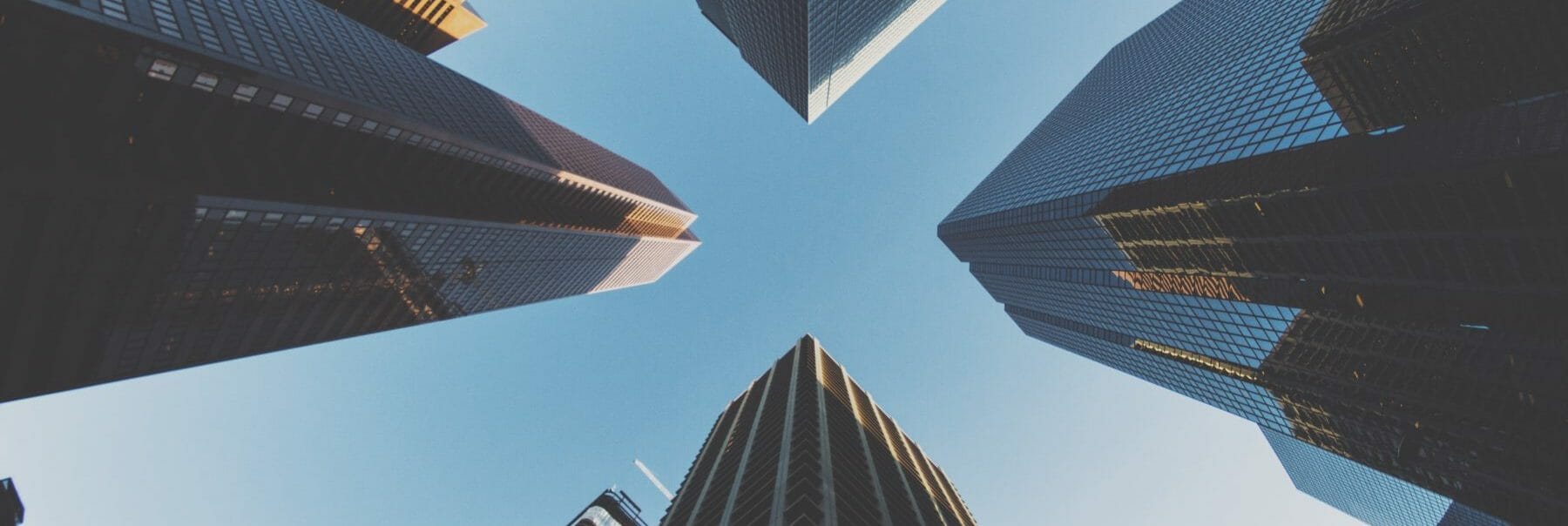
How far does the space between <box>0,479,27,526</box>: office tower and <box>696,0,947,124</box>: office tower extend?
91047 mm

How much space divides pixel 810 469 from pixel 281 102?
53.6 metres

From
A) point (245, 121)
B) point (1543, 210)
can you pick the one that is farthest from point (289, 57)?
point (1543, 210)

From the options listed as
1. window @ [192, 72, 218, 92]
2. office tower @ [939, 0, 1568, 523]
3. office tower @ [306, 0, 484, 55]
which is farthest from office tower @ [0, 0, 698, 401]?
office tower @ [939, 0, 1568, 523]

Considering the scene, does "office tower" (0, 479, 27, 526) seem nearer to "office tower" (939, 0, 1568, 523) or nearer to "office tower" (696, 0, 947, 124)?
"office tower" (939, 0, 1568, 523)

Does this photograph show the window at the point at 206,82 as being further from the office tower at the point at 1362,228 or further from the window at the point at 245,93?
the office tower at the point at 1362,228

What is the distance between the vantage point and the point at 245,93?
4700 centimetres

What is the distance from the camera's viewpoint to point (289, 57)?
51.0 m

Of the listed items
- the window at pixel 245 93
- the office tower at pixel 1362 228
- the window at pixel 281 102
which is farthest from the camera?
the window at pixel 281 102

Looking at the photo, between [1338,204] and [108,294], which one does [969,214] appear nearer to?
[1338,204]

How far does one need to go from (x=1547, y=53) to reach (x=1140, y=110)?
52925 mm

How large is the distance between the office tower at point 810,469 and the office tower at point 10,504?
38.5 m

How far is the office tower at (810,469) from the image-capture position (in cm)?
5244

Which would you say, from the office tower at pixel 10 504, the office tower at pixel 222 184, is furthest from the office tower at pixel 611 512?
the office tower at pixel 10 504

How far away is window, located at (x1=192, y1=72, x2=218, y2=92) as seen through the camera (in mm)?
43188
